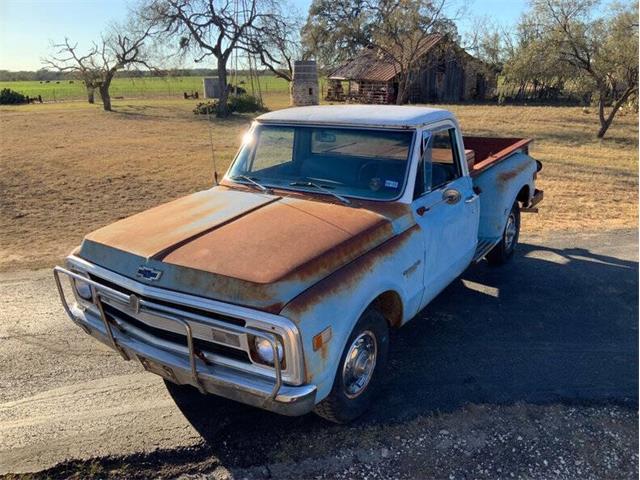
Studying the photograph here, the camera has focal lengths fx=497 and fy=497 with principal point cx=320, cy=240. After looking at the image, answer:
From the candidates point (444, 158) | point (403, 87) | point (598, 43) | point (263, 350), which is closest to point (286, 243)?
point (263, 350)

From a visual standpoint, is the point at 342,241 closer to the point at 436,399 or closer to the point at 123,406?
the point at 436,399

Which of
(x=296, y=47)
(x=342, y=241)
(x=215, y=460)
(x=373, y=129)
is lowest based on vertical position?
(x=215, y=460)

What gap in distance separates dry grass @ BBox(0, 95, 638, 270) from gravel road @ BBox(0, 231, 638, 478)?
10.1 feet

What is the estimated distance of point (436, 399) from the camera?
140 inches

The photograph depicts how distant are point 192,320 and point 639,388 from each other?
3.25 m

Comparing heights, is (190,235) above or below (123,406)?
above

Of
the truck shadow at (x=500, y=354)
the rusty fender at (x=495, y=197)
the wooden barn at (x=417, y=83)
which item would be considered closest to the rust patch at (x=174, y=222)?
the truck shadow at (x=500, y=354)

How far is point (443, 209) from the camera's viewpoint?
404 centimetres

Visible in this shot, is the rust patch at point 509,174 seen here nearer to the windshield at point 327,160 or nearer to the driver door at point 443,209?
the driver door at point 443,209

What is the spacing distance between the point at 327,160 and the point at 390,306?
1298 mm

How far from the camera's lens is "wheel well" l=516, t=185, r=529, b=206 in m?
6.19

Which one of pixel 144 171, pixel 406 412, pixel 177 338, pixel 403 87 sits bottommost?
pixel 406 412

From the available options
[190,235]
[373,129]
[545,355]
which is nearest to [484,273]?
[545,355]

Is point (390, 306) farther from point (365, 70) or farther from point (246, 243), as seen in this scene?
point (365, 70)
